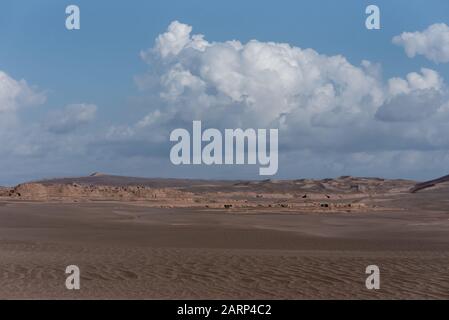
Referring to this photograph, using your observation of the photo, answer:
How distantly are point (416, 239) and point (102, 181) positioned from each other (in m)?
140

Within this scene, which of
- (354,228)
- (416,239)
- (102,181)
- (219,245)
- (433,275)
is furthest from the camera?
(102,181)

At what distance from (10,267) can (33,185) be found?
188 feet

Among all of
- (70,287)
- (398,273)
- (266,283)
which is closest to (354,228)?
(398,273)

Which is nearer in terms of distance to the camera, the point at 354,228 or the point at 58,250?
the point at 58,250

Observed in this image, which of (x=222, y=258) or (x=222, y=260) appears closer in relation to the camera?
(x=222, y=260)

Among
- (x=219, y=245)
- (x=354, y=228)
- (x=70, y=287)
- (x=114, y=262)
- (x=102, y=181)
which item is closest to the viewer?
(x=70, y=287)

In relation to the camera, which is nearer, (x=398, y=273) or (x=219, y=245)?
(x=398, y=273)

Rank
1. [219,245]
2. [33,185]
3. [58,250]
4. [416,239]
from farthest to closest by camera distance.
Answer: [33,185] → [416,239] → [219,245] → [58,250]

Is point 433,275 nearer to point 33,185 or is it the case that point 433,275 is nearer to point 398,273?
point 398,273

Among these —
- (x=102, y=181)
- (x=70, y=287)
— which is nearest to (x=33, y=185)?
(x=70, y=287)

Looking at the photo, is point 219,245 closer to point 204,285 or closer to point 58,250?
point 58,250

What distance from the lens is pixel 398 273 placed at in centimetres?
1384
